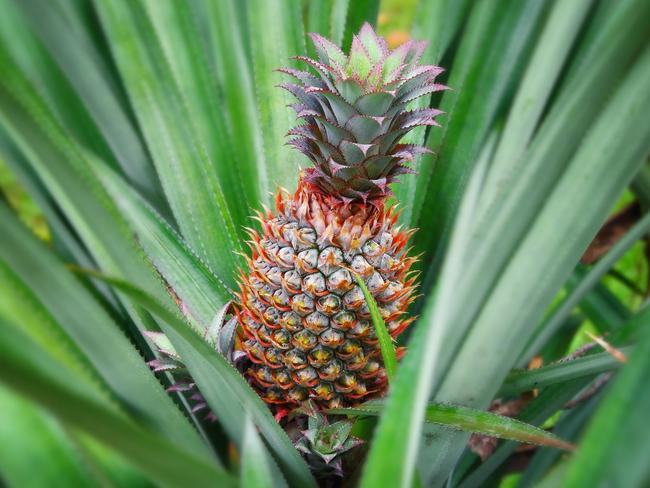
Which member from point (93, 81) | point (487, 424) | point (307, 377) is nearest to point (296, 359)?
point (307, 377)

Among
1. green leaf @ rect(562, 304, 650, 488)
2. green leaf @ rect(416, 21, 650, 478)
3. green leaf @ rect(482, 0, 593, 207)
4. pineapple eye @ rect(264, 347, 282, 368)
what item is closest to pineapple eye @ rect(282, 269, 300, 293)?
pineapple eye @ rect(264, 347, 282, 368)

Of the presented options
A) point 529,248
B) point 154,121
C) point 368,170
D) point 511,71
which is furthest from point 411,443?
point 511,71

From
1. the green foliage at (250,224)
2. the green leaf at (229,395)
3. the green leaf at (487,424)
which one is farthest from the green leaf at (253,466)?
the green leaf at (487,424)

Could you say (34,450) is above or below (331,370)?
above

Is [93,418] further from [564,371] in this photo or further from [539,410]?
[539,410]

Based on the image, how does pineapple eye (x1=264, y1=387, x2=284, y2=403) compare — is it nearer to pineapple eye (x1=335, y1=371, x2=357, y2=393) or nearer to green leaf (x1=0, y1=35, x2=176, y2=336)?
pineapple eye (x1=335, y1=371, x2=357, y2=393)

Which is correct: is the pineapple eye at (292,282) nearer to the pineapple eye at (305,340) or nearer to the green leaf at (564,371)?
the pineapple eye at (305,340)

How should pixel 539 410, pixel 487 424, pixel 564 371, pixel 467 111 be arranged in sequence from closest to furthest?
pixel 487 424 < pixel 564 371 < pixel 539 410 < pixel 467 111

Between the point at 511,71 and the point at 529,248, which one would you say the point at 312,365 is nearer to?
the point at 529,248
